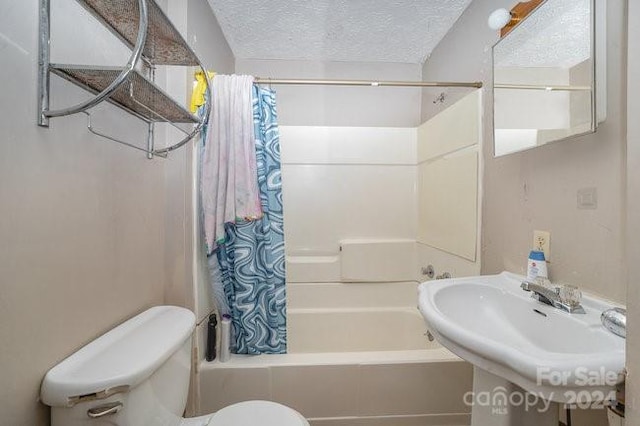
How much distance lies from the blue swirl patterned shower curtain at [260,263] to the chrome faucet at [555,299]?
111 cm

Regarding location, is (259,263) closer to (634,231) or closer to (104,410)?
(104,410)

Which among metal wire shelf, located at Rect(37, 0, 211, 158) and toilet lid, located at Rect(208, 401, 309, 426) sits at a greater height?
metal wire shelf, located at Rect(37, 0, 211, 158)

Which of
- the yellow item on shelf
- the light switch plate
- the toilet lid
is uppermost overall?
the yellow item on shelf

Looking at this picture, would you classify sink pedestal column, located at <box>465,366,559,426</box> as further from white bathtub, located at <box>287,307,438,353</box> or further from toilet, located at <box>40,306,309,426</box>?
white bathtub, located at <box>287,307,438,353</box>

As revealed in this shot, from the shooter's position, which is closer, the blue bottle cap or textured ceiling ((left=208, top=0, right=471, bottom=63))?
the blue bottle cap

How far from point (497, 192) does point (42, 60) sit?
1686 millimetres

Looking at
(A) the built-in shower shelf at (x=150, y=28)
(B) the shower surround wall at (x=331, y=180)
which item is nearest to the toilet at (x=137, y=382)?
(A) the built-in shower shelf at (x=150, y=28)

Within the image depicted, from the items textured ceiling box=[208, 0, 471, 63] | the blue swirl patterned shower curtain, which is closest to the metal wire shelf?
the blue swirl patterned shower curtain

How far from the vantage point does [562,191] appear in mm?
1033

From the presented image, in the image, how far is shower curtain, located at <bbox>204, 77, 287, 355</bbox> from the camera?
1.52 m

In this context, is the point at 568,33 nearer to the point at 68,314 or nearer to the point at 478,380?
the point at 478,380

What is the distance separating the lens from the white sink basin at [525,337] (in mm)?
548

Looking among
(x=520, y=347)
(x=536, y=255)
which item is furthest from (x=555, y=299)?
(x=520, y=347)

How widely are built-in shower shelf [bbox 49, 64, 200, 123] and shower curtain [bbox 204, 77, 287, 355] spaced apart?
49 cm
